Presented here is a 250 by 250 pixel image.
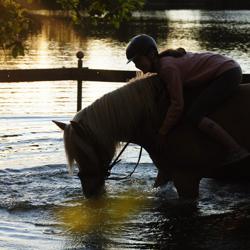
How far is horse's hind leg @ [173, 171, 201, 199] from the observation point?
6.18 m

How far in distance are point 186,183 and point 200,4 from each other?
121239 millimetres

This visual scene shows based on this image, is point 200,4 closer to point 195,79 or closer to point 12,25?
point 12,25

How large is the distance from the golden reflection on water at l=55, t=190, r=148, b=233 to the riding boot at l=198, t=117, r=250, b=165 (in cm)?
111

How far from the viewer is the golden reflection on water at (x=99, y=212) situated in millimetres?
5965

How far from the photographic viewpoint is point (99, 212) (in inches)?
250

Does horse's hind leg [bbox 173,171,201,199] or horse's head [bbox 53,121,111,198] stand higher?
horse's head [bbox 53,121,111,198]

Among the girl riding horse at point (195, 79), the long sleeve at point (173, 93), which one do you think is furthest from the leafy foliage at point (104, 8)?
the long sleeve at point (173, 93)

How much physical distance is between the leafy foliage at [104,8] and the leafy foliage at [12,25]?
0.67 meters

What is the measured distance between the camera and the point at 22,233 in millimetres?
5766

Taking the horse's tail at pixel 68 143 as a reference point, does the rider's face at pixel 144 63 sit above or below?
above

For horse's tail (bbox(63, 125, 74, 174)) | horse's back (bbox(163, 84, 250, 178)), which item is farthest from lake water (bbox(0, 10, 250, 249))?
horse's tail (bbox(63, 125, 74, 174))

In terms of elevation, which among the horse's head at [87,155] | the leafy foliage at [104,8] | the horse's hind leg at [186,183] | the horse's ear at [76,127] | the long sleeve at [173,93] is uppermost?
the leafy foliage at [104,8]

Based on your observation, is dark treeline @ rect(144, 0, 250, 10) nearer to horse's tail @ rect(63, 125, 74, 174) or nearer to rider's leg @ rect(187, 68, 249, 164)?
rider's leg @ rect(187, 68, 249, 164)

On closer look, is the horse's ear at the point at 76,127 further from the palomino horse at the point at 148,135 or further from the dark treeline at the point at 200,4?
the dark treeline at the point at 200,4
